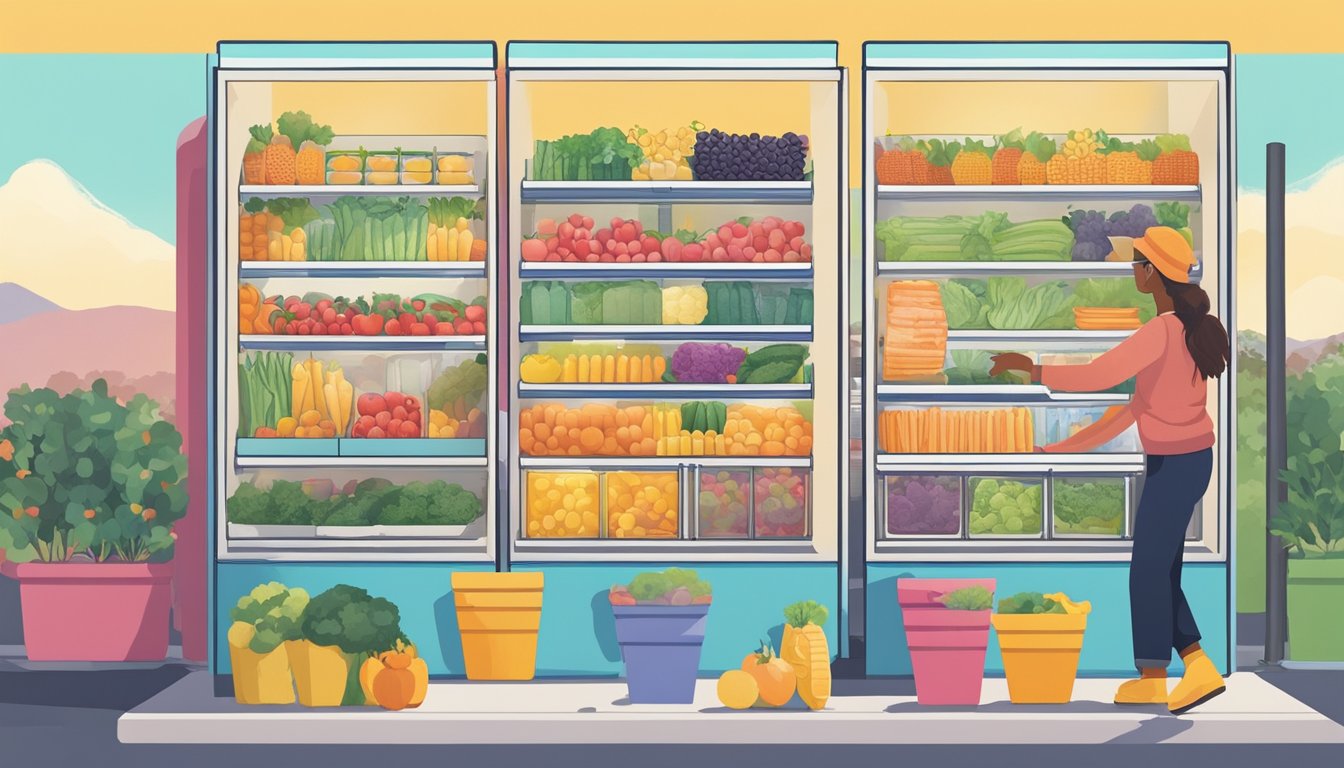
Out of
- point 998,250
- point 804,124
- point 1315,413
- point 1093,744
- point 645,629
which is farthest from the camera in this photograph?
point 804,124

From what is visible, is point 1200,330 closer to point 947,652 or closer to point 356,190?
point 947,652

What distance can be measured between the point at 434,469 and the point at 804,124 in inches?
116

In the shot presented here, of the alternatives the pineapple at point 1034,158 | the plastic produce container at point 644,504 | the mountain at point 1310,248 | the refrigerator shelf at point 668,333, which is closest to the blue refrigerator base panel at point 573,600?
the plastic produce container at point 644,504

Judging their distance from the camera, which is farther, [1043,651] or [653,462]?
[653,462]

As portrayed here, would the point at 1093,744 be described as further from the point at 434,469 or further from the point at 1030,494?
the point at 434,469

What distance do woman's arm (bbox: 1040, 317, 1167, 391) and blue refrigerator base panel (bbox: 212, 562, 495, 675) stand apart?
295cm

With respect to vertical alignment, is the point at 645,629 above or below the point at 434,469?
below

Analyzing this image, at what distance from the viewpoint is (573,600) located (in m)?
7.52

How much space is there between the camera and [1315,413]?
840 centimetres

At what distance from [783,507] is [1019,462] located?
1166 millimetres

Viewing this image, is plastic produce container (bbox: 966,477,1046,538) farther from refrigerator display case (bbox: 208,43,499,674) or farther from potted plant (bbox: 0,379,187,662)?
potted plant (bbox: 0,379,187,662)

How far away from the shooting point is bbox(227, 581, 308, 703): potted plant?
689 cm

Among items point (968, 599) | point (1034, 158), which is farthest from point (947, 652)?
point (1034, 158)

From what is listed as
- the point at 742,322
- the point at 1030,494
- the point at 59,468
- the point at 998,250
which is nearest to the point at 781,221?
the point at 742,322
